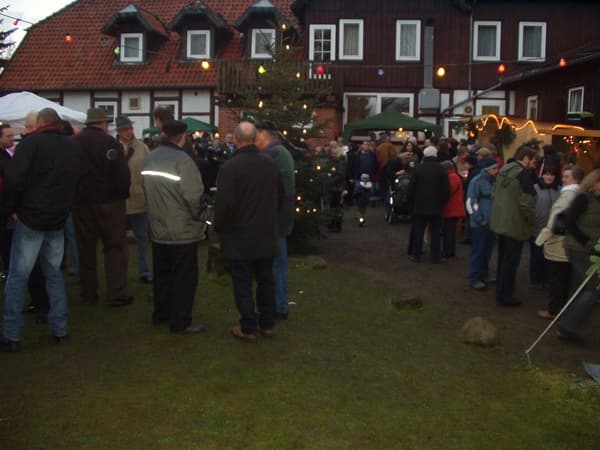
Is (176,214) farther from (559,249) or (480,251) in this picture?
(480,251)

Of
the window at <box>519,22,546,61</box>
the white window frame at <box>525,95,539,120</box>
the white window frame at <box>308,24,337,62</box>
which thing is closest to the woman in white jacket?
the white window frame at <box>525,95,539,120</box>

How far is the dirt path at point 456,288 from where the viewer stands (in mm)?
7781

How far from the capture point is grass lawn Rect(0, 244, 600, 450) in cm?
520

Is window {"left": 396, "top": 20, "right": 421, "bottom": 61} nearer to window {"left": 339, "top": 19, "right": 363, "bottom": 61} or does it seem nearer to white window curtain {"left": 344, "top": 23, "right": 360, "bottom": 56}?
window {"left": 339, "top": 19, "right": 363, "bottom": 61}

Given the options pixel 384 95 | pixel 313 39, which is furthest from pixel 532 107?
pixel 313 39

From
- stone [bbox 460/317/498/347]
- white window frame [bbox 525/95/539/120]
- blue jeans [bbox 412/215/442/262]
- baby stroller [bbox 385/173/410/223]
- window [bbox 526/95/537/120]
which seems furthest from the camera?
window [bbox 526/95/537/120]

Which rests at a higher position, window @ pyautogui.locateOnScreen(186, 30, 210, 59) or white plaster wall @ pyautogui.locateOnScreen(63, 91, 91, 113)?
window @ pyautogui.locateOnScreen(186, 30, 210, 59)

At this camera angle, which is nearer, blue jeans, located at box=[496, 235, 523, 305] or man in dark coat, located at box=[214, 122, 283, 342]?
man in dark coat, located at box=[214, 122, 283, 342]

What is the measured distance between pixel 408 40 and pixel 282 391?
2519 cm

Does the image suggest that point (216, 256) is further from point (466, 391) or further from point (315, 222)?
point (466, 391)

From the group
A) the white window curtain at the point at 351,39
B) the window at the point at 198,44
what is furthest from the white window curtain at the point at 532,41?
the window at the point at 198,44

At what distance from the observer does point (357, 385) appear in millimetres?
6285

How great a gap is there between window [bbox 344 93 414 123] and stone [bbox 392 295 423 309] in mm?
20937

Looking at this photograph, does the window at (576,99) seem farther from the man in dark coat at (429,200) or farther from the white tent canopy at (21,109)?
the white tent canopy at (21,109)
